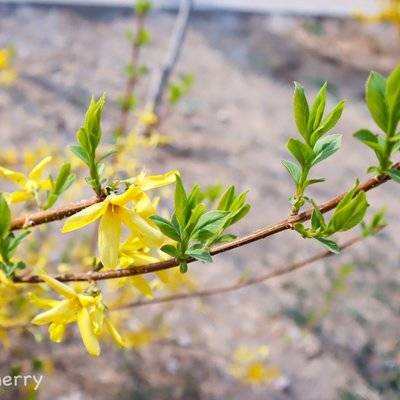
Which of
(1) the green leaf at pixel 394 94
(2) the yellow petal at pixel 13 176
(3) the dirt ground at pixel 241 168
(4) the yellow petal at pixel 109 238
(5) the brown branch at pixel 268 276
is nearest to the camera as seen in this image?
(1) the green leaf at pixel 394 94

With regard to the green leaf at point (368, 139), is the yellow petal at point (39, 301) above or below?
below

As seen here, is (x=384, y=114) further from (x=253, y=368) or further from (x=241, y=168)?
(x=241, y=168)

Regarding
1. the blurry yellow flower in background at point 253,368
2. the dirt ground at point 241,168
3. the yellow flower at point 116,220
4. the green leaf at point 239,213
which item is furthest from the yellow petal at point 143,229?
the blurry yellow flower in background at point 253,368

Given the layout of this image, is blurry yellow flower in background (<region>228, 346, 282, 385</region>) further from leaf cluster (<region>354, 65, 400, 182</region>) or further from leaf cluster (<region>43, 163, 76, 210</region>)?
leaf cluster (<region>354, 65, 400, 182</region>)

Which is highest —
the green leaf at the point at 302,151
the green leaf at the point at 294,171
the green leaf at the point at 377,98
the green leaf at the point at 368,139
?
the green leaf at the point at 377,98

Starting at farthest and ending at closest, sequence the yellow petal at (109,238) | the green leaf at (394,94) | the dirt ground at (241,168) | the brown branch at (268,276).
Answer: the dirt ground at (241,168)
the brown branch at (268,276)
the yellow petal at (109,238)
the green leaf at (394,94)

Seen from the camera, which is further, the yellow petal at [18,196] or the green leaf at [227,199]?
the yellow petal at [18,196]

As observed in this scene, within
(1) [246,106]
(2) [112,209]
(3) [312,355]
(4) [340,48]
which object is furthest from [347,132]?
(2) [112,209]

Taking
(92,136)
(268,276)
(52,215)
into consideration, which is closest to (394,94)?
(92,136)

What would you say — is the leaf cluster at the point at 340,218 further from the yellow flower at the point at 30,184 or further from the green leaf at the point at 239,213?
the yellow flower at the point at 30,184
